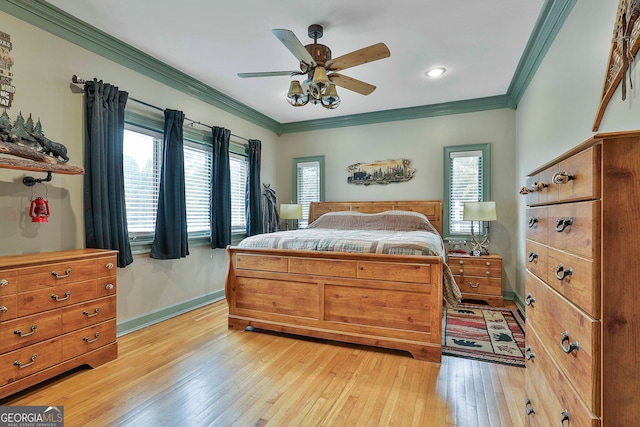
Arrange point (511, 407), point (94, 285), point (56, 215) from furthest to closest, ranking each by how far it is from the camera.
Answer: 1. point (56, 215)
2. point (94, 285)
3. point (511, 407)

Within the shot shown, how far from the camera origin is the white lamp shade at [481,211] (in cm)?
402

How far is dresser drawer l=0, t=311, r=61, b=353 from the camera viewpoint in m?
1.85

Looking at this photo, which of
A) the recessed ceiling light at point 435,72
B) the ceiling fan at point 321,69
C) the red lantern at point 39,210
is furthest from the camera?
the recessed ceiling light at point 435,72

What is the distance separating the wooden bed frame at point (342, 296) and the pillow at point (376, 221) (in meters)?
1.70

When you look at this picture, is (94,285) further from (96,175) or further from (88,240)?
(96,175)

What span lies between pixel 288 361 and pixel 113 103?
2738 millimetres

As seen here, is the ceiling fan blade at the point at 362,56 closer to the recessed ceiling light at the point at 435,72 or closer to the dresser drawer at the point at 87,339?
→ the recessed ceiling light at the point at 435,72

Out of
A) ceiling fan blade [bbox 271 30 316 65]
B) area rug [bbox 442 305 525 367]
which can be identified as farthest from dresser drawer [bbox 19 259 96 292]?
area rug [bbox 442 305 525 367]

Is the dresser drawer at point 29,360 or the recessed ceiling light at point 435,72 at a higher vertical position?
the recessed ceiling light at point 435,72

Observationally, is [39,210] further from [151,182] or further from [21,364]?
[151,182]

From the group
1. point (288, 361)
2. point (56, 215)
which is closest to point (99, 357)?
point (56, 215)

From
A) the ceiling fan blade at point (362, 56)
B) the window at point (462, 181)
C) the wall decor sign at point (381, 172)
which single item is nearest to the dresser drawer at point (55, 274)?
the ceiling fan blade at point (362, 56)

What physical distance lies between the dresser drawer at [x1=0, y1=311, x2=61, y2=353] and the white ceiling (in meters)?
2.33

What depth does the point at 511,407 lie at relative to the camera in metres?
1.86
